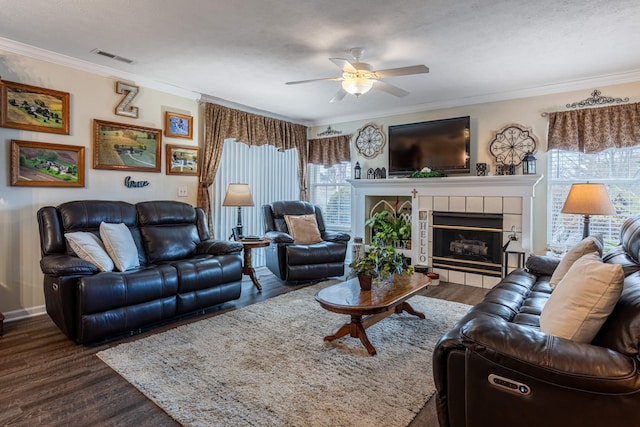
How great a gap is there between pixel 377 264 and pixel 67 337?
2597 mm

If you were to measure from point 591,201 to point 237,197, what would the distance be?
3870 mm

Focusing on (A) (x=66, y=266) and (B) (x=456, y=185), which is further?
(B) (x=456, y=185)

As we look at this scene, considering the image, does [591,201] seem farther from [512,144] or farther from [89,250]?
[89,250]

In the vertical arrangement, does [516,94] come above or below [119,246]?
above

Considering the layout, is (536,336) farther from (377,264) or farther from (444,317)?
(444,317)

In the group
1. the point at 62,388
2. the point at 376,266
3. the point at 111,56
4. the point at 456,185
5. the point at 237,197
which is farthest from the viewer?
the point at 456,185

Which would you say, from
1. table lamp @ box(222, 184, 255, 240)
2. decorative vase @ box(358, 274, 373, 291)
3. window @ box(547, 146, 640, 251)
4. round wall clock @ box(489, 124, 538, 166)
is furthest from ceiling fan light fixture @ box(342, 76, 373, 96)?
window @ box(547, 146, 640, 251)

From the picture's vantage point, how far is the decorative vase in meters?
2.89

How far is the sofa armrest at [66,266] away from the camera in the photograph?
8.89ft

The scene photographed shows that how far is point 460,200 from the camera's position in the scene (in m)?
4.91

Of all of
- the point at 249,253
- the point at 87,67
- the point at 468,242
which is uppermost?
the point at 87,67

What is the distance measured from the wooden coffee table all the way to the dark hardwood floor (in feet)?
2.38

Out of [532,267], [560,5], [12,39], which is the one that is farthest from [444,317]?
[12,39]

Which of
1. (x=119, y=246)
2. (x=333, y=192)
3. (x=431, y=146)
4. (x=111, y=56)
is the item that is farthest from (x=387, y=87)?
(x=333, y=192)
